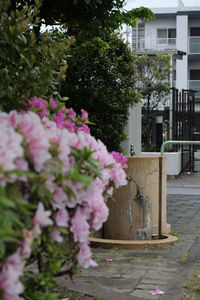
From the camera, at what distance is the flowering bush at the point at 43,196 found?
7.14ft

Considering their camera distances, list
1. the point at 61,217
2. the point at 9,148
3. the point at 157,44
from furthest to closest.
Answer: the point at 157,44, the point at 61,217, the point at 9,148

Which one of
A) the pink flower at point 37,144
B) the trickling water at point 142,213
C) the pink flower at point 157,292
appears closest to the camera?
the pink flower at point 37,144

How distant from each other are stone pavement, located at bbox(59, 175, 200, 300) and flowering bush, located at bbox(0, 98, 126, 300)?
5.62ft

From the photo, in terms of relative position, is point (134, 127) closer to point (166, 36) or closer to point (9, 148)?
point (9, 148)

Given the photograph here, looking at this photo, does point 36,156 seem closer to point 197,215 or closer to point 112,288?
point 112,288

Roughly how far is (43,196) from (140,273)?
3160 mm

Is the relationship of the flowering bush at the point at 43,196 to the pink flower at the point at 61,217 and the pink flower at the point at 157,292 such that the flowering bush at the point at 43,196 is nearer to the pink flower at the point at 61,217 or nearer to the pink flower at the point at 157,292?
the pink flower at the point at 61,217

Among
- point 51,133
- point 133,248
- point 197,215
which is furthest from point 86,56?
point 51,133

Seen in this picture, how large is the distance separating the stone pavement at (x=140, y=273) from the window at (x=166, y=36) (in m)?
37.2

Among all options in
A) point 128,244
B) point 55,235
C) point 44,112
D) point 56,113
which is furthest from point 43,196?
point 128,244

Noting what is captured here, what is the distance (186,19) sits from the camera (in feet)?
139

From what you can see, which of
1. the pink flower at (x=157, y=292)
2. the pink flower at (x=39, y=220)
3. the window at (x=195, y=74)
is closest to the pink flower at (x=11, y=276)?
the pink flower at (x=39, y=220)

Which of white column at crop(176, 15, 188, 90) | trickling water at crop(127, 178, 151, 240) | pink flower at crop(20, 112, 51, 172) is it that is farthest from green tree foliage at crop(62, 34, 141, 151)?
white column at crop(176, 15, 188, 90)

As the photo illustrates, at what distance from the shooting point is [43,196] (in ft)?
7.75
